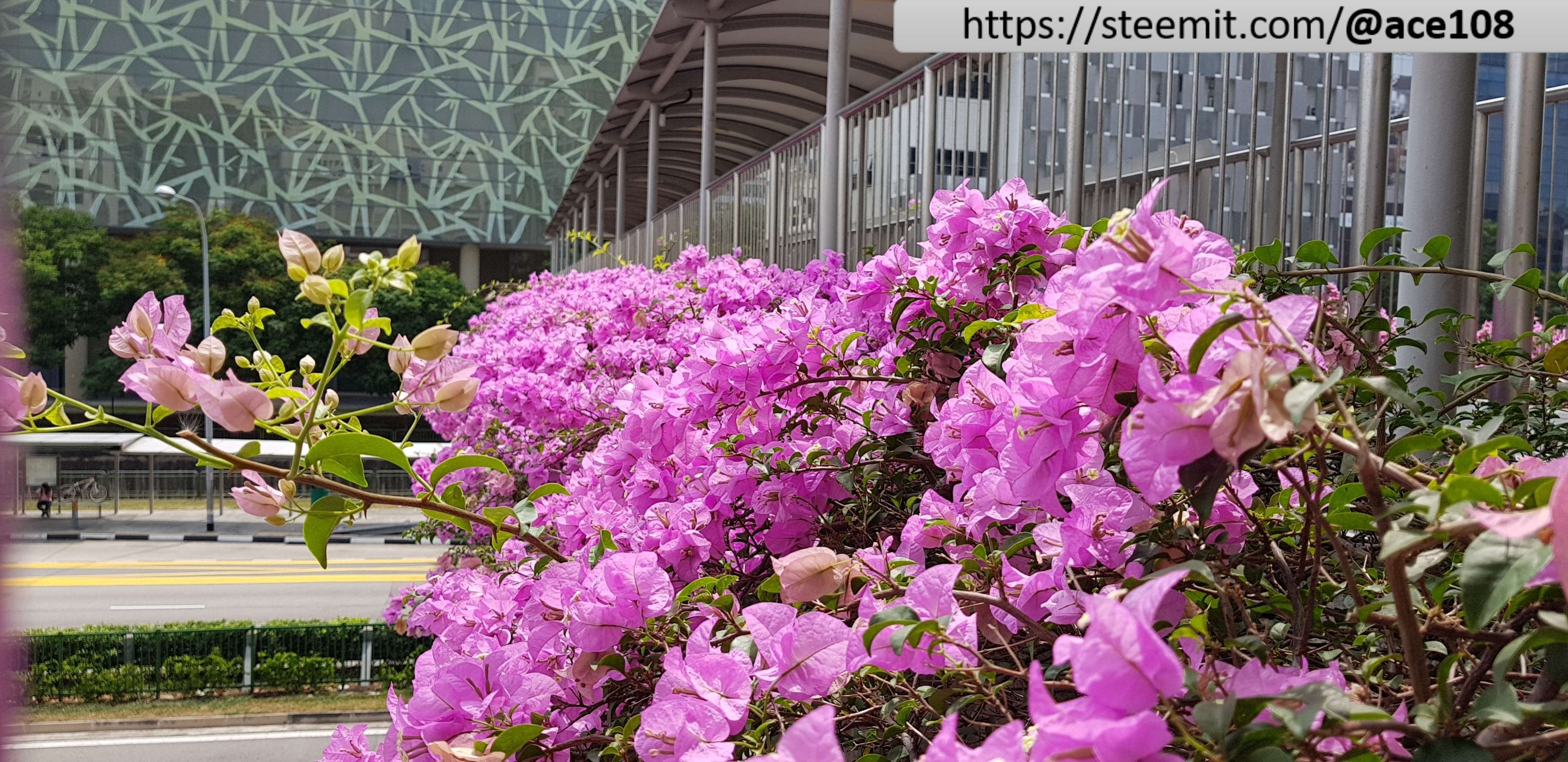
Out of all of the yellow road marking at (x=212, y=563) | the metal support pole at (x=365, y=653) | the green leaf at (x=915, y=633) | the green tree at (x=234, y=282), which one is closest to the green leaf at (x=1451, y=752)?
the green leaf at (x=915, y=633)

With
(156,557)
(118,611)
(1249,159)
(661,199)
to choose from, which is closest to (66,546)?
(156,557)

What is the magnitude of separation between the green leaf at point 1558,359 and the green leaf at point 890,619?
2.08 feet

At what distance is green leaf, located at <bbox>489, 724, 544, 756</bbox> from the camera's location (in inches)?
36.2

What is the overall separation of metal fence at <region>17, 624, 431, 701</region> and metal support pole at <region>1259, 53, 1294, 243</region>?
34.1ft

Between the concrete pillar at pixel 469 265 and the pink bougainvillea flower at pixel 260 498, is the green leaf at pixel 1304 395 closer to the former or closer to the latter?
the pink bougainvillea flower at pixel 260 498

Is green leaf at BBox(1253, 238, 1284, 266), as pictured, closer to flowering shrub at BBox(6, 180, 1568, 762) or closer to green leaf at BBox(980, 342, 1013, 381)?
flowering shrub at BBox(6, 180, 1568, 762)

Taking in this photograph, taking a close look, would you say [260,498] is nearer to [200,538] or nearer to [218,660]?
[218,660]

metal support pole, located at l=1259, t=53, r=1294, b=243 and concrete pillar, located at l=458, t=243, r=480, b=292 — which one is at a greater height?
concrete pillar, located at l=458, t=243, r=480, b=292

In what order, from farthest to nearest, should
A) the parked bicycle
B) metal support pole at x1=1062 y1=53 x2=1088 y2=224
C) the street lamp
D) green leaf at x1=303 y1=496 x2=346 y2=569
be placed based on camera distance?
the parked bicycle, the street lamp, metal support pole at x1=1062 y1=53 x2=1088 y2=224, green leaf at x1=303 y1=496 x2=346 y2=569

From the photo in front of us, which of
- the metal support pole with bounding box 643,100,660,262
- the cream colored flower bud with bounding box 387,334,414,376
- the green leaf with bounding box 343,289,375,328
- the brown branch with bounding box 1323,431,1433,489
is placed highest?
the metal support pole with bounding box 643,100,660,262

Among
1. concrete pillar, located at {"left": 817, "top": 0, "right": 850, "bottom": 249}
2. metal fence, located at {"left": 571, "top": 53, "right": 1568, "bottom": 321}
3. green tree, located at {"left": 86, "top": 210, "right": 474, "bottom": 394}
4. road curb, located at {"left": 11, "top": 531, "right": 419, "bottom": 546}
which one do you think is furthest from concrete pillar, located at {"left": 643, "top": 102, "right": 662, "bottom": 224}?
green tree, located at {"left": 86, "top": 210, "right": 474, "bottom": 394}

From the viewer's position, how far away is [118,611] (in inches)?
599

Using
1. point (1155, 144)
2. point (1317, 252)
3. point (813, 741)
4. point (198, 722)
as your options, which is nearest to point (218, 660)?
point (198, 722)

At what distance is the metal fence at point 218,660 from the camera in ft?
37.5
